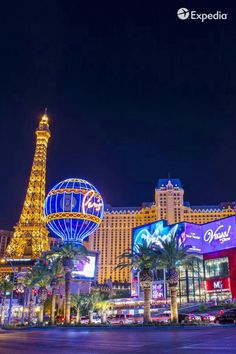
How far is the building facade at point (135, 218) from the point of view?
17125cm

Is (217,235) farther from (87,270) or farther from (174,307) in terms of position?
(174,307)

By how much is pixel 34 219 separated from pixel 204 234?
53560 mm

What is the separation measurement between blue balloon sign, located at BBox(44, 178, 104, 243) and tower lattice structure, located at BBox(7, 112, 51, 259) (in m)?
40.3

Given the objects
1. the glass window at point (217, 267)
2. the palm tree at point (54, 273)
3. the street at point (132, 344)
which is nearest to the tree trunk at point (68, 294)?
the palm tree at point (54, 273)

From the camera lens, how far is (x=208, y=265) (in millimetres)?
86812

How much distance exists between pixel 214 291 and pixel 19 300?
51901 millimetres

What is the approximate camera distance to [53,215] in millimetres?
69250

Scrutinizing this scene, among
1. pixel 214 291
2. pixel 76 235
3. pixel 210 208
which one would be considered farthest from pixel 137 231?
pixel 210 208

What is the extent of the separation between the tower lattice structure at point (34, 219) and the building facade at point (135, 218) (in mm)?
63656

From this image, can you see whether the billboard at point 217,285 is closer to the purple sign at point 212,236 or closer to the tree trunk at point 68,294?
the purple sign at point 212,236

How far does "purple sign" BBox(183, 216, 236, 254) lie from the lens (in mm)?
82375

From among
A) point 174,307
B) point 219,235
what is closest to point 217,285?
point 219,235

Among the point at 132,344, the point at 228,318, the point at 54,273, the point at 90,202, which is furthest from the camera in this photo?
the point at 90,202

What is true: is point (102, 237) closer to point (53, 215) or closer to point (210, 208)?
point (210, 208)
